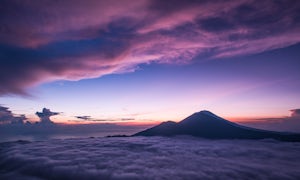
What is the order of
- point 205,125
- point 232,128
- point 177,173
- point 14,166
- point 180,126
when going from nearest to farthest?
point 177,173, point 14,166, point 232,128, point 205,125, point 180,126

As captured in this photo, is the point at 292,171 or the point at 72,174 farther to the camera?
the point at 292,171

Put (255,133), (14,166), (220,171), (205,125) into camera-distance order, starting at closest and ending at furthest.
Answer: (220,171) < (14,166) < (255,133) < (205,125)

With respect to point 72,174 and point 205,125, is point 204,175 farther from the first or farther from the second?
point 205,125

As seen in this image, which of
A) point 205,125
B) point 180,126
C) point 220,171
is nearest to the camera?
point 220,171

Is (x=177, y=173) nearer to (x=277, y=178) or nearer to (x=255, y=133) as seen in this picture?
(x=277, y=178)

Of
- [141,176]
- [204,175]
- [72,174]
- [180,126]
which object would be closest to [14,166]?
[72,174]

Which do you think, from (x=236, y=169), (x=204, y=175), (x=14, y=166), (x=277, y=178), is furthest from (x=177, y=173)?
(x=14, y=166)

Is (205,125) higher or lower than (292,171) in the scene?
higher
